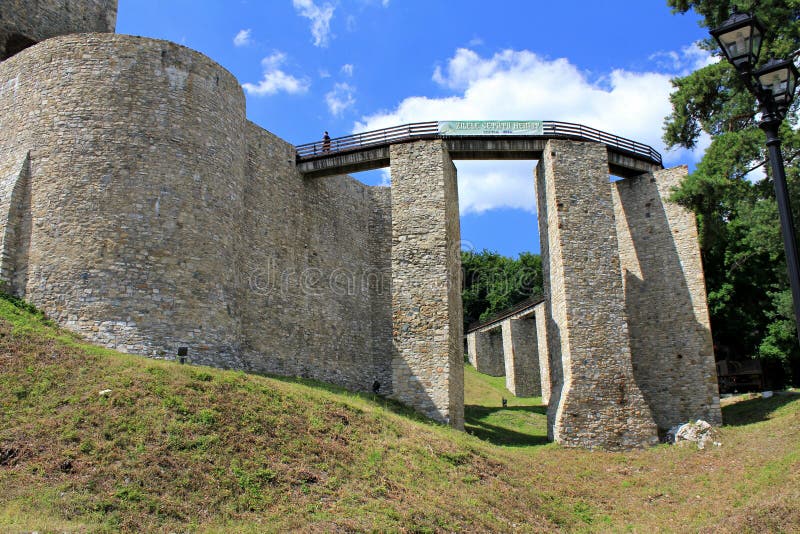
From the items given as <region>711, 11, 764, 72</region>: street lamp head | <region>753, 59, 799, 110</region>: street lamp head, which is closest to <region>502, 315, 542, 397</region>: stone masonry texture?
<region>753, 59, 799, 110</region>: street lamp head

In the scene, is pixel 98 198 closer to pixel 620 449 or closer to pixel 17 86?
pixel 17 86

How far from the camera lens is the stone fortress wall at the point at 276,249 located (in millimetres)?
16453

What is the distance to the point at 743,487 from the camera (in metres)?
13.4

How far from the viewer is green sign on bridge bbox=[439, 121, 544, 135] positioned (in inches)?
850

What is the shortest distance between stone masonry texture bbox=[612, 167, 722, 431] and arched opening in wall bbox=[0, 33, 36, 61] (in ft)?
65.4

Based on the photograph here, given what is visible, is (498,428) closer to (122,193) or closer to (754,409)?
(754,409)

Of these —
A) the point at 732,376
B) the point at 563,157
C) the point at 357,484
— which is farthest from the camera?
the point at 732,376

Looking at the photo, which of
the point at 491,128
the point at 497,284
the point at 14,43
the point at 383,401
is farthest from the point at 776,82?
the point at 497,284

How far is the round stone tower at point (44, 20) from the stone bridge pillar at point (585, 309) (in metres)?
16.1

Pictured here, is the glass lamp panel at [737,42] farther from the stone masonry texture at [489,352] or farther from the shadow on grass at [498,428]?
the stone masonry texture at [489,352]

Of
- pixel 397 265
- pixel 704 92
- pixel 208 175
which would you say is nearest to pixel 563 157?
pixel 704 92

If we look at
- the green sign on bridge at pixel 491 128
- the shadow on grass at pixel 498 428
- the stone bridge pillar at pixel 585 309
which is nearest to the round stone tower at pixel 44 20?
the green sign on bridge at pixel 491 128

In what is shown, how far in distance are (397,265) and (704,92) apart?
399 inches

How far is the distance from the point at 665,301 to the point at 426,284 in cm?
827
